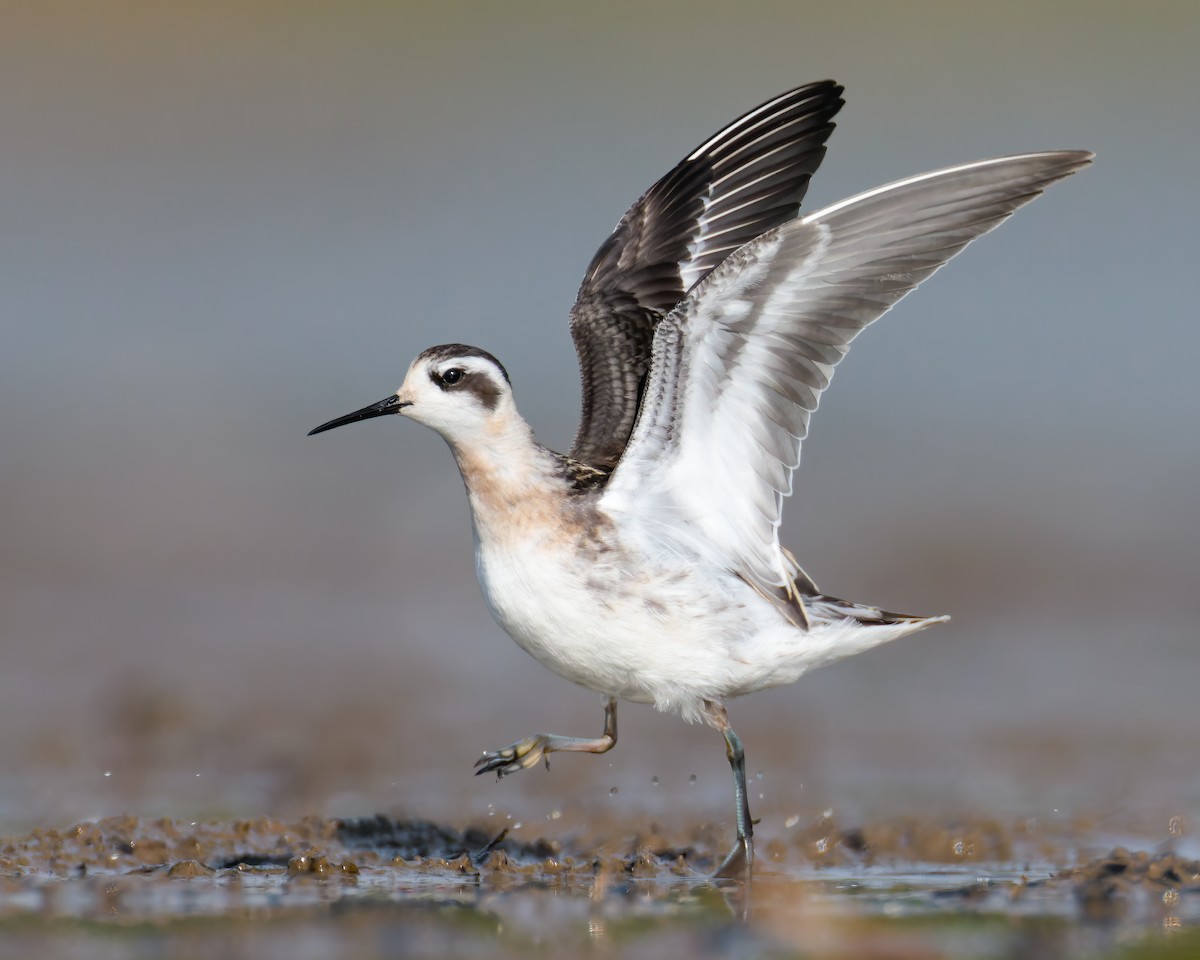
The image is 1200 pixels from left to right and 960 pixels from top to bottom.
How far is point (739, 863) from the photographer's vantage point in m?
7.42

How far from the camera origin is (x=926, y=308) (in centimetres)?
1867

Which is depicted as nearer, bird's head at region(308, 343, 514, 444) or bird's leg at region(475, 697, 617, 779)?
bird's head at region(308, 343, 514, 444)

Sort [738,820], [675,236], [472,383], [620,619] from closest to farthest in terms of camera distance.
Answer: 1. [620,619]
2. [738,820]
3. [472,383]
4. [675,236]

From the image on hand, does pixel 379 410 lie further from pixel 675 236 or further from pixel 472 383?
pixel 675 236

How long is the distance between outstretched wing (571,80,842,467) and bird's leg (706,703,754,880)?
1319 millimetres

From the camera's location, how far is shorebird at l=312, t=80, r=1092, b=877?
6957 millimetres

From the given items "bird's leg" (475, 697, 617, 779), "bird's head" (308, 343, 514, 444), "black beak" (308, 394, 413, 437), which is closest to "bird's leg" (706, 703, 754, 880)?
"bird's leg" (475, 697, 617, 779)

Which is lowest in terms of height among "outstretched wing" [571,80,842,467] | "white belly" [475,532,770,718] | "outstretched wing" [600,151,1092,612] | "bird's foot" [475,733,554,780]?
"bird's foot" [475,733,554,780]

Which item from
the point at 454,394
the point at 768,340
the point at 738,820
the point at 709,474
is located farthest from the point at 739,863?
the point at 454,394

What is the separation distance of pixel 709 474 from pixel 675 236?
79.9 inches

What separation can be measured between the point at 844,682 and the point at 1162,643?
2136mm

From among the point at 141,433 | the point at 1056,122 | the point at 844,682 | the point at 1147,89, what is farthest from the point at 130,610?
the point at 1147,89

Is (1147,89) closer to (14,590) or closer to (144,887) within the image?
(14,590)

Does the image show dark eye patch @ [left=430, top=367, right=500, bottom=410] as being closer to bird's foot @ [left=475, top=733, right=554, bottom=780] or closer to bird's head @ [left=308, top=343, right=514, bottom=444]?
bird's head @ [left=308, top=343, right=514, bottom=444]
